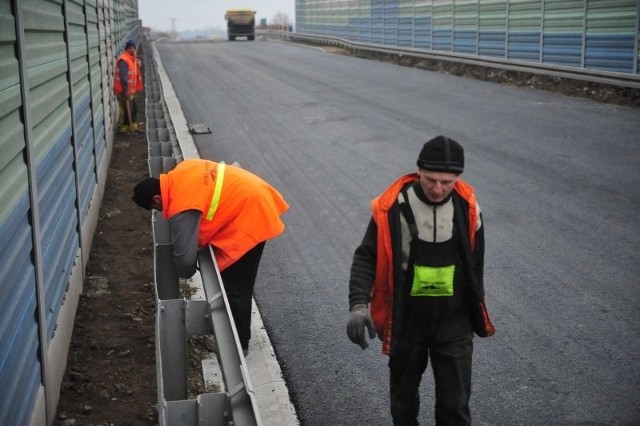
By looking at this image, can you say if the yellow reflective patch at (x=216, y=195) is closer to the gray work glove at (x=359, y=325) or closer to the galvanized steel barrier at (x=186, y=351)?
the galvanized steel barrier at (x=186, y=351)

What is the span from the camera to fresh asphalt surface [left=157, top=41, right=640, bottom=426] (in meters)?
5.12

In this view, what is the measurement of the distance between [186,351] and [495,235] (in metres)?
5.04

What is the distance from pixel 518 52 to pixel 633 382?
19501 millimetres

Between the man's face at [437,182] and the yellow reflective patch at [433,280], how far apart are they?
354 mm

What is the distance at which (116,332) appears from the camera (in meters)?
6.16

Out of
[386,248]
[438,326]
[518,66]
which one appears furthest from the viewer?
[518,66]

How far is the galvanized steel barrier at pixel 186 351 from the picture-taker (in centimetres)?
Result: 306

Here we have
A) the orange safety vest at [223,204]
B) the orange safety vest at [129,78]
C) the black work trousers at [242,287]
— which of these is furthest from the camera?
the orange safety vest at [129,78]

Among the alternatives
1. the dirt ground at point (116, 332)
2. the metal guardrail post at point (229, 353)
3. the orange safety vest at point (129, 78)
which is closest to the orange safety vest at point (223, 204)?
the metal guardrail post at point (229, 353)

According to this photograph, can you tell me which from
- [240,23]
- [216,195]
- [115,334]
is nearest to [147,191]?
[216,195]

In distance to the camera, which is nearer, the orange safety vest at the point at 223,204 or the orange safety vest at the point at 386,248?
the orange safety vest at the point at 386,248

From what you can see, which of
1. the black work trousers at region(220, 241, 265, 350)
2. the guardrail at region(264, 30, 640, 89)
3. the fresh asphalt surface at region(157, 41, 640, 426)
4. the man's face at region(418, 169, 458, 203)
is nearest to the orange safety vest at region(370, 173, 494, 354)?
the man's face at region(418, 169, 458, 203)

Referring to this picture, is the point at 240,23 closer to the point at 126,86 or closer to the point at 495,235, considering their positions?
the point at 126,86

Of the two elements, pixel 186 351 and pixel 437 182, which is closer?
pixel 437 182
